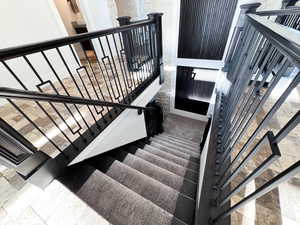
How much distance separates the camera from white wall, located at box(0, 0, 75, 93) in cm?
210

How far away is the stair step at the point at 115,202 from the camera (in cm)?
115

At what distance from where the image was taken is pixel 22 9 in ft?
7.26

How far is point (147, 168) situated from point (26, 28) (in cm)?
314

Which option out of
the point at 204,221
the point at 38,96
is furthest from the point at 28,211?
the point at 204,221

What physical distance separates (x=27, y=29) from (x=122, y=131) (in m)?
2.45

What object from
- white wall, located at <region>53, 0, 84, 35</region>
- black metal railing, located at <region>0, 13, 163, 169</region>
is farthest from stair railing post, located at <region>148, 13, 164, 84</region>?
white wall, located at <region>53, 0, 84, 35</region>

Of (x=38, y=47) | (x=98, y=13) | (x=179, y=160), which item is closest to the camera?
(x=38, y=47)

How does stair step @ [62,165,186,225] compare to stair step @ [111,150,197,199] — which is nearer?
stair step @ [62,165,186,225]

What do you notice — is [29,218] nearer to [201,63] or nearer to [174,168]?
[174,168]

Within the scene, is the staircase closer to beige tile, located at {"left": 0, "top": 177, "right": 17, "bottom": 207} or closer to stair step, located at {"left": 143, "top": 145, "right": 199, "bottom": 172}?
stair step, located at {"left": 143, "top": 145, "right": 199, "bottom": 172}

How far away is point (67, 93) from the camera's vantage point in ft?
4.30

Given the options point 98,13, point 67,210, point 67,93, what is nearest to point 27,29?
point 98,13

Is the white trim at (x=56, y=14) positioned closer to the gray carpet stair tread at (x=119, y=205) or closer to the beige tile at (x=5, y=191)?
the beige tile at (x=5, y=191)

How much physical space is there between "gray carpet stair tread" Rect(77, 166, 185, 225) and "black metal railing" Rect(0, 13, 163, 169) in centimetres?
47
